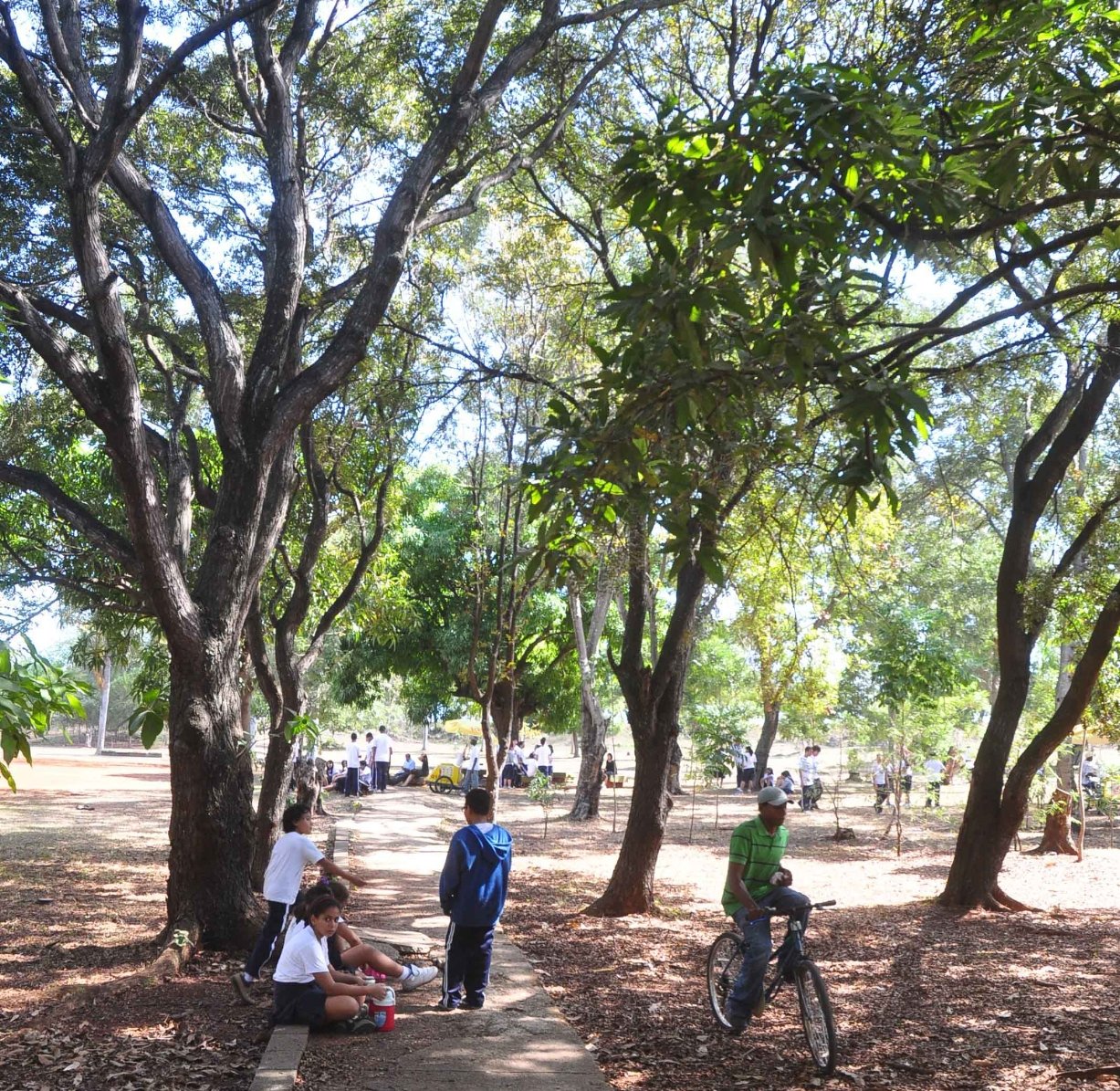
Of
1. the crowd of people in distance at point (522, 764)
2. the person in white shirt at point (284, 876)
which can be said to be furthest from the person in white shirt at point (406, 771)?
the person in white shirt at point (284, 876)

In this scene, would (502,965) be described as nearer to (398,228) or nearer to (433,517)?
(398,228)

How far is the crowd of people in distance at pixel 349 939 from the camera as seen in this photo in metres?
6.84

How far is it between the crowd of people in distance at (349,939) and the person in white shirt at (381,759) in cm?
2351

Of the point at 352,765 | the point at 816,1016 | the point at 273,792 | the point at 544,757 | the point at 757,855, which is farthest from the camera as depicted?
the point at 544,757

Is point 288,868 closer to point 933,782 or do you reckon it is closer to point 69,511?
point 69,511

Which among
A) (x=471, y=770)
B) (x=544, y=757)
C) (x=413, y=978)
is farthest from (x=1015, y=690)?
(x=544, y=757)

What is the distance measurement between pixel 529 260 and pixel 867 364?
10.6 metres

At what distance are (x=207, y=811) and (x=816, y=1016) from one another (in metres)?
4.84

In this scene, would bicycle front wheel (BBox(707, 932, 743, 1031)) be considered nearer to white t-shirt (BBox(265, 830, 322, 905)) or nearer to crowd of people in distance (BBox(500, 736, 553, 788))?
white t-shirt (BBox(265, 830, 322, 905))

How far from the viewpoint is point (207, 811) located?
8.70 metres

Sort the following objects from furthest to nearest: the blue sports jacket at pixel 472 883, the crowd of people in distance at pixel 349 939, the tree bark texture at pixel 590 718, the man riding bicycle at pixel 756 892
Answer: the tree bark texture at pixel 590 718, the blue sports jacket at pixel 472 883, the crowd of people in distance at pixel 349 939, the man riding bicycle at pixel 756 892

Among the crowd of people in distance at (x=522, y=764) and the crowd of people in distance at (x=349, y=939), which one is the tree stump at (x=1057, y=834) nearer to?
the crowd of people in distance at (x=349, y=939)

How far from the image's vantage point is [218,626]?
8.90 metres

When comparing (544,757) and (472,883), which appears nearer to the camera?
(472,883)
